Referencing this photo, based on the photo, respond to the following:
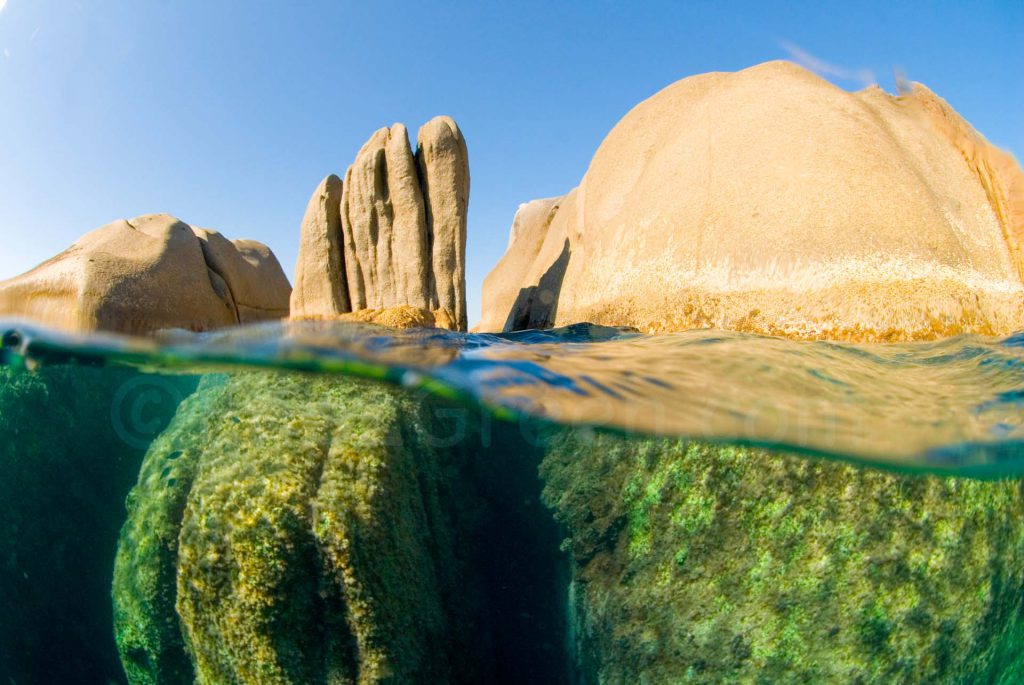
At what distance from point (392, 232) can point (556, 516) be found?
7.05 m

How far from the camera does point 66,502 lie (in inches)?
151

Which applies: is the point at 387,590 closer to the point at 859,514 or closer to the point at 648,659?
the point at 648,659

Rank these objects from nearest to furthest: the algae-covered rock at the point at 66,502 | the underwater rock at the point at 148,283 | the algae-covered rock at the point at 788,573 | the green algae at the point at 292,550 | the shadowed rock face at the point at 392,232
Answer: the green algae at the point at 292,550 → the algae-covered rock at the point at 788,573 → the algae-covered rock at the point at 66,502 → the shadowed rock face at the point at 392,232 → the underwater rock at the point at 148,283

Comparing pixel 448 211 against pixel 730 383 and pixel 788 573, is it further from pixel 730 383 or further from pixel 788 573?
pixel 788 573

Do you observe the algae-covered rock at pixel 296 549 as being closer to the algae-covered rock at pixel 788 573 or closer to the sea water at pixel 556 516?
the sea water at pixel 556 516

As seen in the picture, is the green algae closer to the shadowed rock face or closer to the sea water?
the sea water

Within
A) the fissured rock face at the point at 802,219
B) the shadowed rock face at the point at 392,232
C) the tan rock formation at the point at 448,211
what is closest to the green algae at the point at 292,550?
the fissured rock face at the point at 802,219

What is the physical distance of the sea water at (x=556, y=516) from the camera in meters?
2.92

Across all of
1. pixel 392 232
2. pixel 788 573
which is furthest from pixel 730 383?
pixel 392 232

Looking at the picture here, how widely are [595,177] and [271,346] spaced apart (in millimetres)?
4991

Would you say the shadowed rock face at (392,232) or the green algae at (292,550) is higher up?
the shadowed rock face at (392,232)

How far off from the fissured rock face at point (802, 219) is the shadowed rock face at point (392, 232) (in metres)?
2.84

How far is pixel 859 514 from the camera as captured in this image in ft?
10.3

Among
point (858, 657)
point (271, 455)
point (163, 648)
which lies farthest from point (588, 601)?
point (163, 648)
